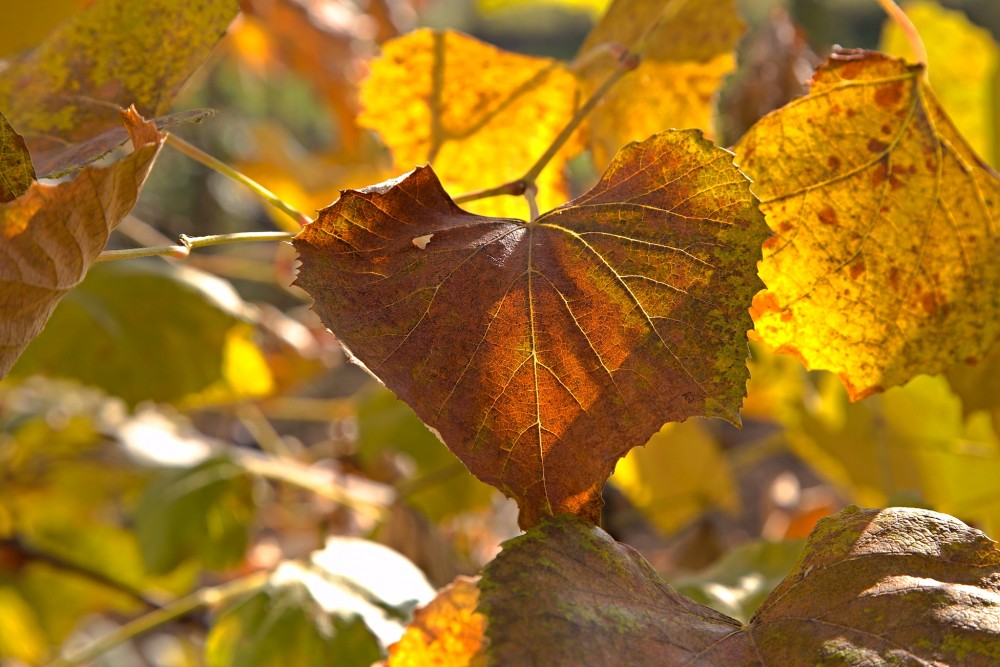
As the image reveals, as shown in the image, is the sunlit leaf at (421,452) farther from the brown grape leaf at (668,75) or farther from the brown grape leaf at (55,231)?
the brown grape leaf at (55,231)

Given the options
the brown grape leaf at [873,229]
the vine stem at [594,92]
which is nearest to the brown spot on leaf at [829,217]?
the brown grape leaf at [873,229]

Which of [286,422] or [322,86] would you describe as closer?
[322,86]

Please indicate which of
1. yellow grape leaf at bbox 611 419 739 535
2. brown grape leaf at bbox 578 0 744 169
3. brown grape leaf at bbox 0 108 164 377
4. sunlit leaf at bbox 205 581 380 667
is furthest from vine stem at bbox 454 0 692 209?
yellow grape leaf at bbox 611 419 739 535

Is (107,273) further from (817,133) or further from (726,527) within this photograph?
(726,527)

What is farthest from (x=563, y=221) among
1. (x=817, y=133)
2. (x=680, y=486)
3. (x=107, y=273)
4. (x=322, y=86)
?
(x=322, y=86)

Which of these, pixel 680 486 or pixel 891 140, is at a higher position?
pixel 891 140

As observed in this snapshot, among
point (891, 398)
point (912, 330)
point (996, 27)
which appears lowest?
point (996, 27)

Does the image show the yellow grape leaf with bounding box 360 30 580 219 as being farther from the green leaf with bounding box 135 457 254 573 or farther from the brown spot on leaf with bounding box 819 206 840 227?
the green leaf with bounding box 135 457 254 573

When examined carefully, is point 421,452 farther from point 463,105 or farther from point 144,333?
point 463,105
